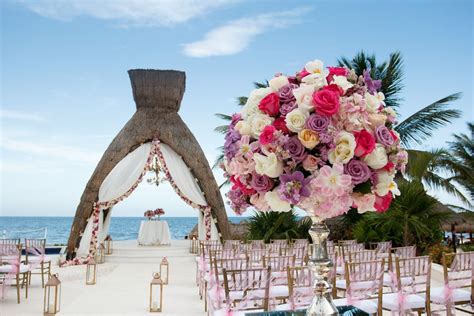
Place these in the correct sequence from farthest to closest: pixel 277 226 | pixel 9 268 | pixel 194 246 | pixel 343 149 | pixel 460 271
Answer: pixel 194 246
pixel 277 226
pixel 9 268
pixel 460 271
pixel 343 149

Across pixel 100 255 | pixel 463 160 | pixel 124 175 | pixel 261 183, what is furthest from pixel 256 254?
pixel 463 160

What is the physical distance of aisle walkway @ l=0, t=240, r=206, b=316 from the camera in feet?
17.9

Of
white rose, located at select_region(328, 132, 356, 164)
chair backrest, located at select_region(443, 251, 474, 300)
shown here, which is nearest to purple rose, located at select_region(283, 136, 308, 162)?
white rose, located at select_region(328, 132, 356, 164)

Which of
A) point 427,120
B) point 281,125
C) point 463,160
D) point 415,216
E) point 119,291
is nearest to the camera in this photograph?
point 281,125

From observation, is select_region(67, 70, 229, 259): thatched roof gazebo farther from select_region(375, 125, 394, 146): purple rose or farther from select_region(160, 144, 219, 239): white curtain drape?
select_region(375, 125, 394, 146): purple rose

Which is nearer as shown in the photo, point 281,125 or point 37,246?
point 281,125

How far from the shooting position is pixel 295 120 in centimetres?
172

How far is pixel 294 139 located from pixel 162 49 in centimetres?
800

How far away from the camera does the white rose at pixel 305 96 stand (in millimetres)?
1749

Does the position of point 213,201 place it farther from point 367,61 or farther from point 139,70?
point 367,61

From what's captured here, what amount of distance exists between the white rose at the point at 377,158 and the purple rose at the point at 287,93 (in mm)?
388

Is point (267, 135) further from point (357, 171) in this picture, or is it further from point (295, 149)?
point (357, 171)

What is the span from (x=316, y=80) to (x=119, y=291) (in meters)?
5.84

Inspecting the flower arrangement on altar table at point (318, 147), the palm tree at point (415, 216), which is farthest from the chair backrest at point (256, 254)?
the flower arrangement on altar table at point (318, 147)
